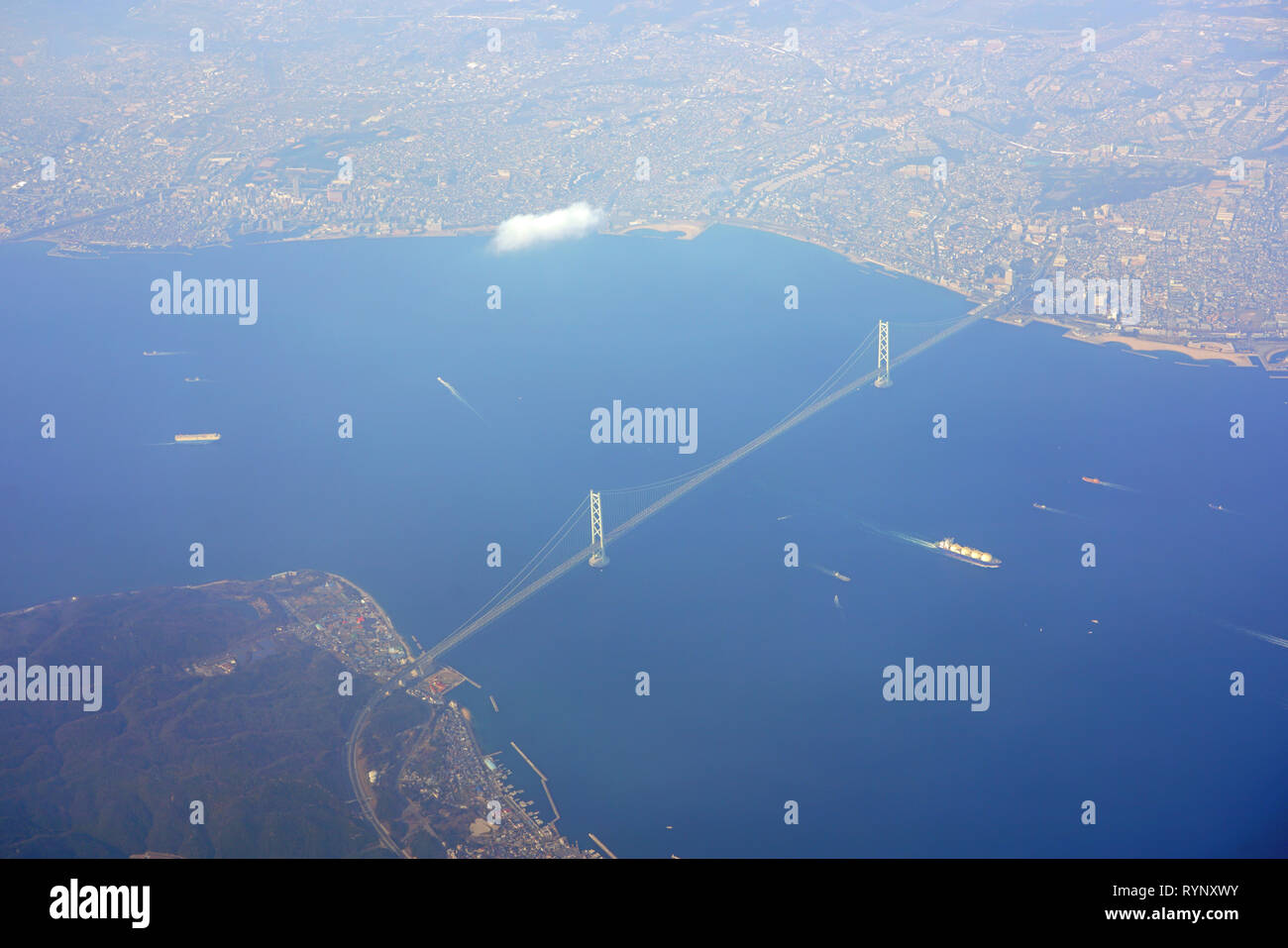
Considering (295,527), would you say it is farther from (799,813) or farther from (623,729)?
(799,813)

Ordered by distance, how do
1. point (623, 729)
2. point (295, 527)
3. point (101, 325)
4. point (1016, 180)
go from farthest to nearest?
point (1016, 180)
point (101, 325)
point (295, 527)
point (623, 729)

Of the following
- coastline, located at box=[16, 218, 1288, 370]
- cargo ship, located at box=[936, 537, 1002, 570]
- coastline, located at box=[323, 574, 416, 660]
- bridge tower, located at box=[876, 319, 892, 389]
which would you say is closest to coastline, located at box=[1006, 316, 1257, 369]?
coastline, located at box=[16, 218, 1288, 370]

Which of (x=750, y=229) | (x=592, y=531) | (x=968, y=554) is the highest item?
(x=750, y=229)

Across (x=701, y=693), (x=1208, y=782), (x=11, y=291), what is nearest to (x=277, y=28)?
(x=11, y=291)

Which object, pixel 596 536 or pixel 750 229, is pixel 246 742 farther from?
pixel 750 229

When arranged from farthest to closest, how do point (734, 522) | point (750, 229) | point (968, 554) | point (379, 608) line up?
point (750, 229) < point (734, 522) < point (968, 554) < point (379, 608)

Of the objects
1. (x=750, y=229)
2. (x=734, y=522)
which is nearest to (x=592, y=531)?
(x=734, y=522)
